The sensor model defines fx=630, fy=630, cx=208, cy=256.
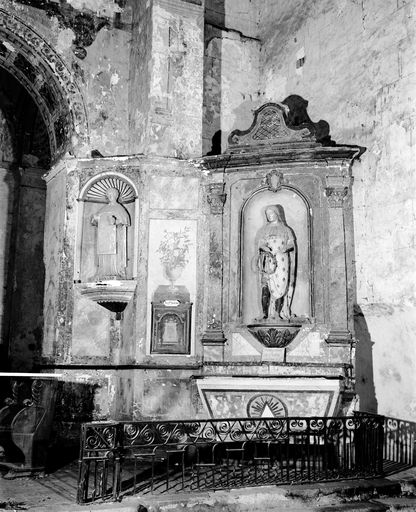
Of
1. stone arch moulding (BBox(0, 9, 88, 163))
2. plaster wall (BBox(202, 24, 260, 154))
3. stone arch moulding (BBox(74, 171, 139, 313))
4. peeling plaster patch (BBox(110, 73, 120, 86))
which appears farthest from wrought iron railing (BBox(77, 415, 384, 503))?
peeling plaster patch (BBox(110, 73, 120, 86))

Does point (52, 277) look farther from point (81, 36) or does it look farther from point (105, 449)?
point (105, 449)

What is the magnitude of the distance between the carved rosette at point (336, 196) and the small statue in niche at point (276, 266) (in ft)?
2.04

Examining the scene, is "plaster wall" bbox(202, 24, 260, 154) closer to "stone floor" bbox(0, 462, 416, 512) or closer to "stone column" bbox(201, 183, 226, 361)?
"stone column" bbox(201, 183, 226, 361)

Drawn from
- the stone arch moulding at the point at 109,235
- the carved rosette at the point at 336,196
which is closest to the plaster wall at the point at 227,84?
the stone arch moulding at the point at 109,235

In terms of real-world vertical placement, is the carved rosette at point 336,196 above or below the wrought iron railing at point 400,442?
above

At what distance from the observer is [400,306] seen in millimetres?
7535

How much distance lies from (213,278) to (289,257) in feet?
3.36

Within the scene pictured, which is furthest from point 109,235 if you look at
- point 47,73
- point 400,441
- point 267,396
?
point 400,441

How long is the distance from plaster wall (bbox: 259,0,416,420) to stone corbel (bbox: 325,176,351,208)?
45 centimetres

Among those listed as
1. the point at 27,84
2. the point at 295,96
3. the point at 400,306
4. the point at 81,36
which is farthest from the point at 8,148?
the point at 400,306

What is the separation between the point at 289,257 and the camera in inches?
313

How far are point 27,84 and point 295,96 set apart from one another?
4.11m

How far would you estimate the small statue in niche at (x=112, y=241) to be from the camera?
8.38 meters

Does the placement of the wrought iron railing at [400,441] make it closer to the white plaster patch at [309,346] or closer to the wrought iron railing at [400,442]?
the wrought iron railing at [400,442]
